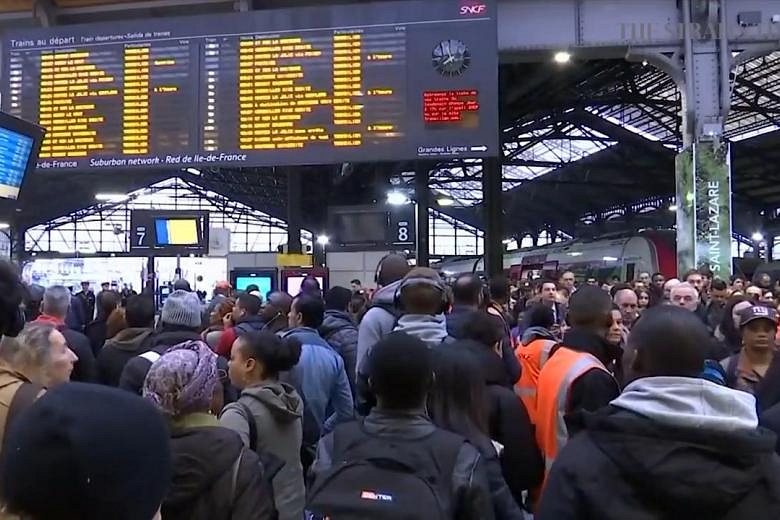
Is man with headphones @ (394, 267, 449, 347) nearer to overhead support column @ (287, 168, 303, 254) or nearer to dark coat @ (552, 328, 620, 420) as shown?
dark coat @ (552, 328, 620, 420)

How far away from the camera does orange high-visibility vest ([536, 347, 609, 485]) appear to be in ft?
8.62

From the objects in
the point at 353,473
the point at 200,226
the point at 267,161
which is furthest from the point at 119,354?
the point at 200,226

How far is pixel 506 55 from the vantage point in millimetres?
8398

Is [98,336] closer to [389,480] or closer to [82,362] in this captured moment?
[82,362]

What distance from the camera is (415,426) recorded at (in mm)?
1952

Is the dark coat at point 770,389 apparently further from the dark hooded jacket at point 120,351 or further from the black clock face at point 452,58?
the black clock face at point 452,58

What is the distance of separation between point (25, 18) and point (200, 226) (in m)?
3.69

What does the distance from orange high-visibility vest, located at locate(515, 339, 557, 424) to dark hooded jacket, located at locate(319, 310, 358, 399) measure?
3.98ft

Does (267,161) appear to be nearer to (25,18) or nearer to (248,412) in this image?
A: (25,18)

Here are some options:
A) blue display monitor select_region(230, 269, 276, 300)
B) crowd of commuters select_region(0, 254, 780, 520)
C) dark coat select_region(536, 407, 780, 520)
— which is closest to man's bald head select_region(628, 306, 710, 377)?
crowd of commuters select_region(0, 254, 780, 520)

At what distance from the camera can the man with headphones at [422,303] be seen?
10.0 ft

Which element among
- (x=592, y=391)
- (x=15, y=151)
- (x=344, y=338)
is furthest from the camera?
(x=344, y=338)

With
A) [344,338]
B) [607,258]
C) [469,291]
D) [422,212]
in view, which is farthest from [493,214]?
[469,291]

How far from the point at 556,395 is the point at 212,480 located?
1.39 m
